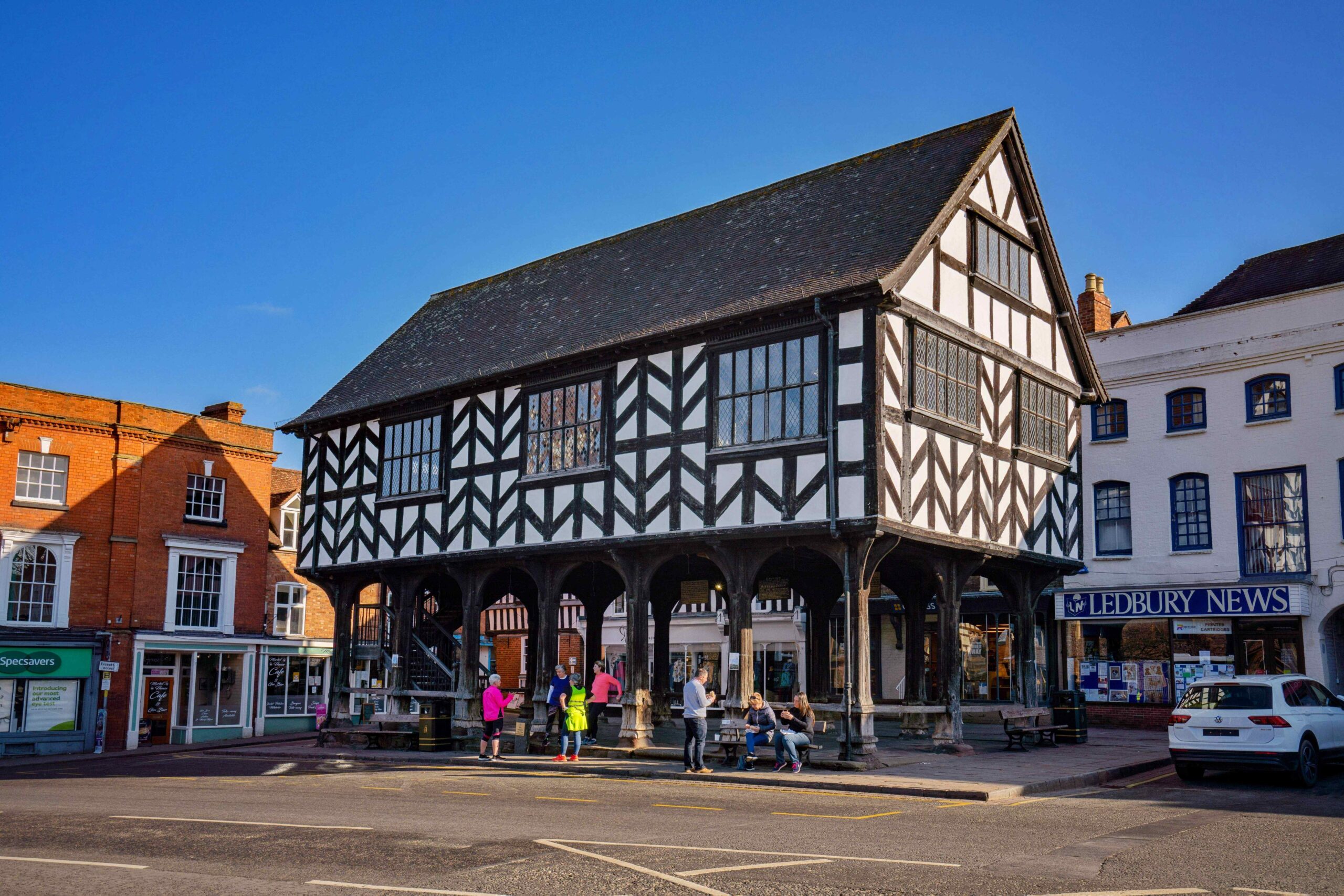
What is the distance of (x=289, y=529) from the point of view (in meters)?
38.3

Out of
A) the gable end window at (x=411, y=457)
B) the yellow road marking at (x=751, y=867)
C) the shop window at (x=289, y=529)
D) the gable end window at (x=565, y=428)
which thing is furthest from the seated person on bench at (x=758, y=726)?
the shop window at (x=289, y=529)

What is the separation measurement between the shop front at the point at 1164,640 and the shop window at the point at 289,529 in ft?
77.1

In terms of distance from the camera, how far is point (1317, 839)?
11.1m

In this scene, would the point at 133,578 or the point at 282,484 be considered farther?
the point at 282,484

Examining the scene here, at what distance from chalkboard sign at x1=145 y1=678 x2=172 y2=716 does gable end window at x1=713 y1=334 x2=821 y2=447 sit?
2092cm

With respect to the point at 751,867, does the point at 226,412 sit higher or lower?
higher

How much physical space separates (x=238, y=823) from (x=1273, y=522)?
78.4 feet

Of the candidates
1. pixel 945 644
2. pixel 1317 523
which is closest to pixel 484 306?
pixel 945 644

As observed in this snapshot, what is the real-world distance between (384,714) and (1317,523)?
21.3m

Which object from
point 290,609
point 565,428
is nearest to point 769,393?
point 565,428

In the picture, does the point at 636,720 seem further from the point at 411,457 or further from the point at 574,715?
the point at 411,457

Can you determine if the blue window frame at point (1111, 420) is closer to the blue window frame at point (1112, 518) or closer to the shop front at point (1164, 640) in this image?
the blue window frame at point (1112, 518)

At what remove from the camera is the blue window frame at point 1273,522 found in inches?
1065

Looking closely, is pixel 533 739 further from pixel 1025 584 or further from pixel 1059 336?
pixel 1059 336
